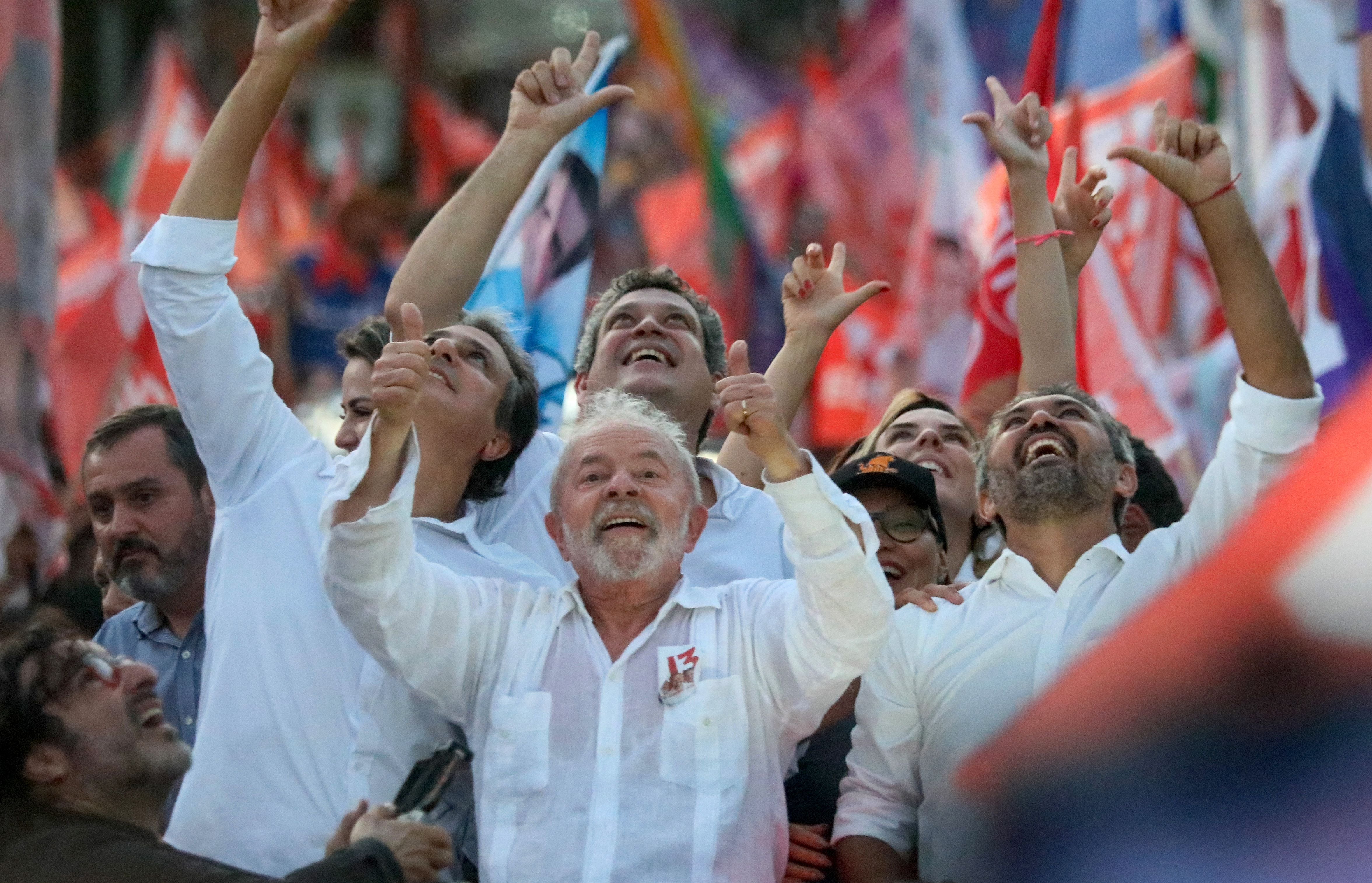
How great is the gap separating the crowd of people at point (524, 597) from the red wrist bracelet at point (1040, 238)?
21.7 inches

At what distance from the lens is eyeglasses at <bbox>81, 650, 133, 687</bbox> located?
3021 mm

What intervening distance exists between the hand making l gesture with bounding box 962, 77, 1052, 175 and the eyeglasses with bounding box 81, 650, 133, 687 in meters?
2.43

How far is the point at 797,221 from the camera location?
417 inches

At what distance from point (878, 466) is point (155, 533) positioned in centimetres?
164

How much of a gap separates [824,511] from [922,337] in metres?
4.34

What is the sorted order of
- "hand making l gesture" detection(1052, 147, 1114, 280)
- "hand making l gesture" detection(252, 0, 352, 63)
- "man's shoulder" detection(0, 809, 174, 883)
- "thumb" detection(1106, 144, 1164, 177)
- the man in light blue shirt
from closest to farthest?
"man's shoulder" detection(0, 809, 174, 883) → "hand making l gesture" detection(252, 0, 352, 63) → the man in light blue shirt → "thumb" detection(1106, 144, 1164, 177) → "hand making l gesture" detection(1052, 147, 1114, 280)

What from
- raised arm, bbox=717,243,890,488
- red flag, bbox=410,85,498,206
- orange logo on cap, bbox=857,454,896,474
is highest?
red flag, bbox=410,85,498,206

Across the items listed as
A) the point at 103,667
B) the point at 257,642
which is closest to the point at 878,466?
the point at 257,642

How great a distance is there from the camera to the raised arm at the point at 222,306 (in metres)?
3.28

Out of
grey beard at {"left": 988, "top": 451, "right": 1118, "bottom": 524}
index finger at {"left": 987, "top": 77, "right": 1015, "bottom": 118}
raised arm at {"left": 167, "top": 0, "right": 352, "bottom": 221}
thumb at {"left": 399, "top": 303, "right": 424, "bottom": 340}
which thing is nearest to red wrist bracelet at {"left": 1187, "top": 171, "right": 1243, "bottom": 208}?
grey beard at {"left": 988, "top": 451, "right": 1118, "bottom": 524}

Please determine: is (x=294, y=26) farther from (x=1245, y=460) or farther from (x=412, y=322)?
(x=1245, y=460)

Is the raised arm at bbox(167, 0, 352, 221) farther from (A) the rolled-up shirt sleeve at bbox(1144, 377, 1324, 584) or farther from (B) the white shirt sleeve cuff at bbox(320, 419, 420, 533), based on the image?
(A) the rolled-up shirt sleeve at bbox(1144, 377, 1324, 584)

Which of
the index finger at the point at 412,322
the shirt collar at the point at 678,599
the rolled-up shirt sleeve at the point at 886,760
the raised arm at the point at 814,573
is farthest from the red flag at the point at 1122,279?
the index finger at the point at 412,322

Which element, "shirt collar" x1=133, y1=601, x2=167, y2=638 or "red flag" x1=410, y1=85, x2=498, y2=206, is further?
"red flag" x1=410, y1=85, x2=498, y2=206
